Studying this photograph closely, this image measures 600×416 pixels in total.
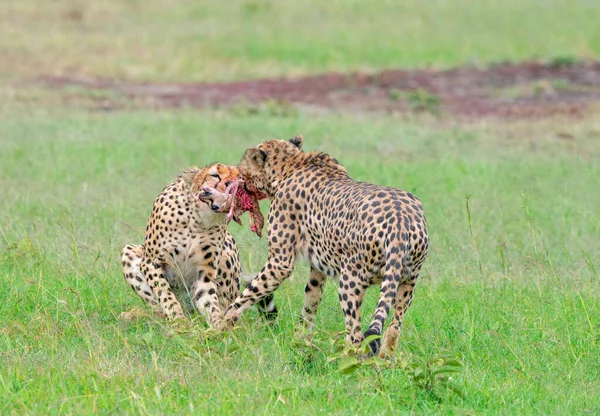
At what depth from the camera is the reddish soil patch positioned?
16.6 metres

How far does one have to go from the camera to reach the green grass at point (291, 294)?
5289 millimetres

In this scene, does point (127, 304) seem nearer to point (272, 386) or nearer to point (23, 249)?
point (23, 249)

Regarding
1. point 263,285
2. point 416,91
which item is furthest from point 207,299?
point 416,91

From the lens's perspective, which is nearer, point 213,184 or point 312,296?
point 312,296

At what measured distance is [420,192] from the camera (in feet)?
34.7

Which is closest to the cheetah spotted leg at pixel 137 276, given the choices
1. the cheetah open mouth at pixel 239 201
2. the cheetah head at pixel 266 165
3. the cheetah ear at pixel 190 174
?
the cheetah ear at pixel 190 174

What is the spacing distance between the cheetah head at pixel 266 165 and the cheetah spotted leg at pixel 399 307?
1245mm

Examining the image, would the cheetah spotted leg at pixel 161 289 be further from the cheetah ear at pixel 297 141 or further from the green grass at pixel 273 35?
the green grass at pixel 273 35

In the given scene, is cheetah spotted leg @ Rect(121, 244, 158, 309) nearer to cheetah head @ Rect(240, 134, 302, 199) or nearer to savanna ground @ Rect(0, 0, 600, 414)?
savanna ground @ Rect(0, 0, 600, 414)

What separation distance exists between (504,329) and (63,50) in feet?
53.3

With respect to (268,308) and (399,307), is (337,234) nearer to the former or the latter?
(399,307)

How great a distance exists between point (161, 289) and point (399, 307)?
171 cm

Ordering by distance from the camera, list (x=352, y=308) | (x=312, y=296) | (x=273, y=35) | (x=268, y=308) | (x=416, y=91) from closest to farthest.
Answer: (x=352, y=308) < (x=312, y=296) < (x=268, y=308) < (x=416, y=91) < (x=273, y=35)

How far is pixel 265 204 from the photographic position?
10.2 metres
